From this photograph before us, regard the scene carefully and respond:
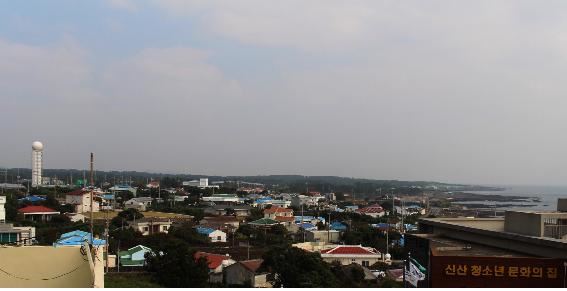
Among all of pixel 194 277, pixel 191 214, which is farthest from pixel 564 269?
pixel 191 214

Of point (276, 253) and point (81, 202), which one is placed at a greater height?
point (276, 253)

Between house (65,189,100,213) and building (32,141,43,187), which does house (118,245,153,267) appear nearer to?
house (65,189,100,213)

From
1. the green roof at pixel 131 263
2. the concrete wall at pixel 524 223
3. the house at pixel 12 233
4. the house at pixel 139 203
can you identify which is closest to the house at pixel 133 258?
the green roof at pixel 131 263

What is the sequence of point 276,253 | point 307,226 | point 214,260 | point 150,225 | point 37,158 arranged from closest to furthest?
point 276,253 < point 214,260 < point 150,225 < point 307,226 < point 37,158

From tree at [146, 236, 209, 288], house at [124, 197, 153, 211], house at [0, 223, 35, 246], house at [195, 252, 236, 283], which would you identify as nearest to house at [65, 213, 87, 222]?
house at [124, 197, 153, 211]

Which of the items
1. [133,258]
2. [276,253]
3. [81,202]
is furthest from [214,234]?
[81,202]

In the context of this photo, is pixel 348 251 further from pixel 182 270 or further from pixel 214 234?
pixel 214 234

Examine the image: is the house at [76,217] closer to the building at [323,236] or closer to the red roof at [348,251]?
the building at [323,236]
